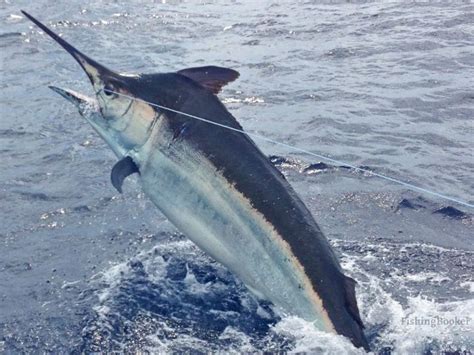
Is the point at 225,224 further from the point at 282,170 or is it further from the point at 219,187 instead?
the point at 282,170

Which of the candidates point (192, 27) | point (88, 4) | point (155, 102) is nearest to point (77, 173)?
point (155, 102)

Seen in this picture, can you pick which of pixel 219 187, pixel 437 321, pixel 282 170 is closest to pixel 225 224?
pixel 219 187

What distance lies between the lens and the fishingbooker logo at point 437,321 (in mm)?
4996

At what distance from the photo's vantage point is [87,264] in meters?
5.96

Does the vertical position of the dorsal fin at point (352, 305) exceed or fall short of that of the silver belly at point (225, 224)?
it falls short

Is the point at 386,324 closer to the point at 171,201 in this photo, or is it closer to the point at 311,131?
the point at 171,201

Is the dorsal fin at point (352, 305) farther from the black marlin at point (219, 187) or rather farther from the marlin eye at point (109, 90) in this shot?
the marlin eye at point (109, 90)

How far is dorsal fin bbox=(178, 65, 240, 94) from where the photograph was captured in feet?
16.0

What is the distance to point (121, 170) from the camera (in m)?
4.89

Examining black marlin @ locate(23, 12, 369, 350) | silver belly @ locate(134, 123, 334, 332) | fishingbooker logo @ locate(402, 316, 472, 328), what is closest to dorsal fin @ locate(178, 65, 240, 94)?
black marlin @ locate(23, 12, 369, 350)

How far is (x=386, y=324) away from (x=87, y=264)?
2.73 metres

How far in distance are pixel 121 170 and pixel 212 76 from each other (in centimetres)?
99

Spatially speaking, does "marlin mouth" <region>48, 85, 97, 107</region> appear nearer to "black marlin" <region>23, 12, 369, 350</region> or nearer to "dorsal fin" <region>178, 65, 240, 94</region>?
"black marlin" <region>23, 12, 369, 350</region>

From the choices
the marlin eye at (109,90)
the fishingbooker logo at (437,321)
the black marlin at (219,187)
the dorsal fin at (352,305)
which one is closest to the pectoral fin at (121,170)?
the black marlin at (219,187)
